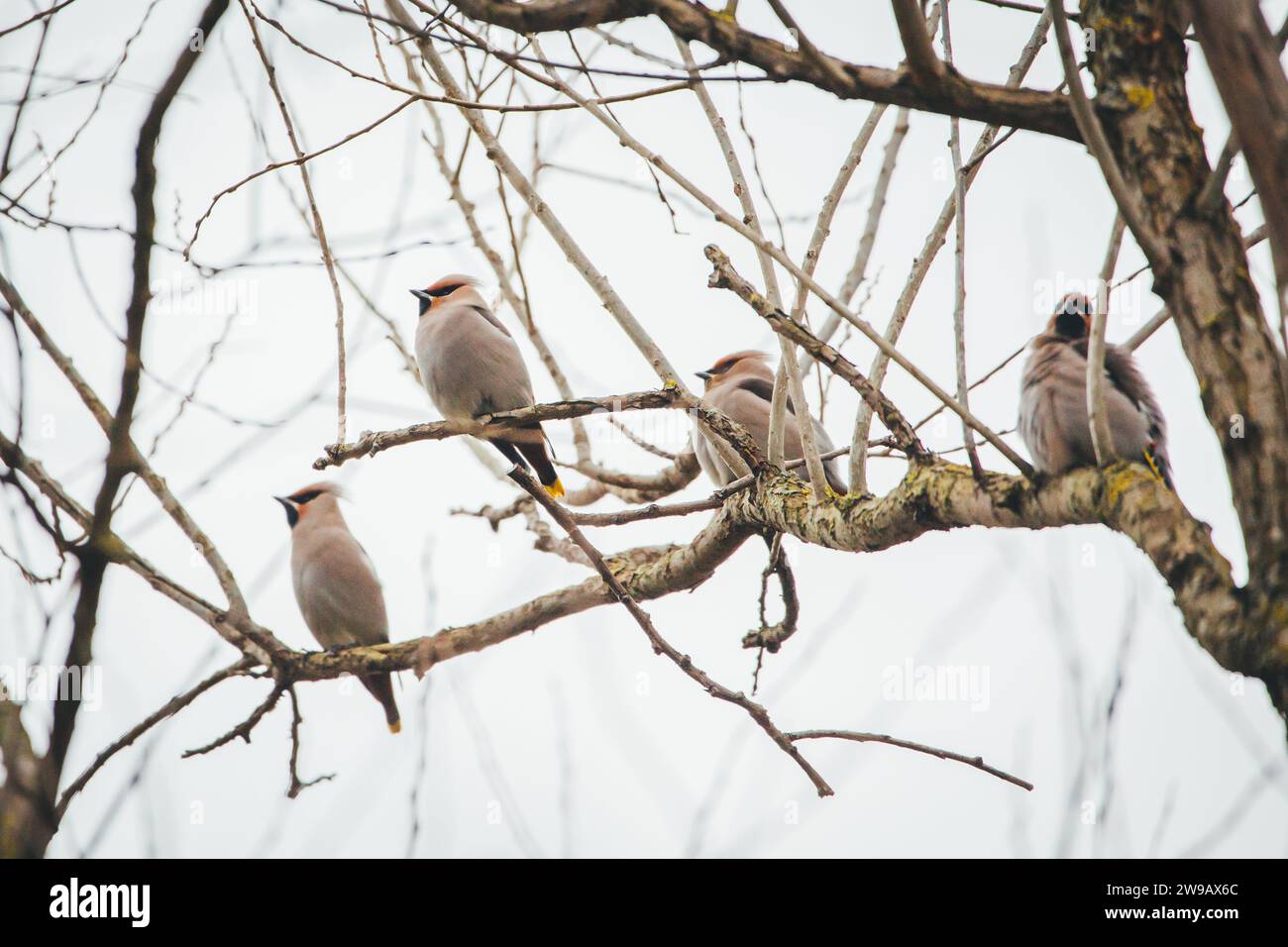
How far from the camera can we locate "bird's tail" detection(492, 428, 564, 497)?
598 centimetres

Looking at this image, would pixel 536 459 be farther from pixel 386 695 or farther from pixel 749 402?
pixel 386 695

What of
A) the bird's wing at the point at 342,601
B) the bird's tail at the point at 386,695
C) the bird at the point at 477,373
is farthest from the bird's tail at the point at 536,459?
the bird's wing at the point at 342,601

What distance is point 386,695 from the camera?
20.6 ft

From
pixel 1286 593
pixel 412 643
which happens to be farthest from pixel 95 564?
pixel 412 643

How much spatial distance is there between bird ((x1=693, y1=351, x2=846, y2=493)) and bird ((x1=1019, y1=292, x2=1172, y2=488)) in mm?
2261

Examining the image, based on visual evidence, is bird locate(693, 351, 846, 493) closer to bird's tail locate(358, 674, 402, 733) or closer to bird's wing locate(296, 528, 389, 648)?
bird's tail locate(358, 674, 402, 733)

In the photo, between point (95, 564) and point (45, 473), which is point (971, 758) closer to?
point (95, 564)

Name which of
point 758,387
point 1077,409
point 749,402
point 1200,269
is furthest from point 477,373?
point 1200,269

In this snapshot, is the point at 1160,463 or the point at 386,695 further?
the point at 386,695

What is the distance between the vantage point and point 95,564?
5.24ft

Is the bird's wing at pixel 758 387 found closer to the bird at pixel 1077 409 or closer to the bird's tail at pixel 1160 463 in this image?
the bird at pixel 1077 409

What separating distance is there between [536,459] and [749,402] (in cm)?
132

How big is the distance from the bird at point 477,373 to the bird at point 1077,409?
119 inches

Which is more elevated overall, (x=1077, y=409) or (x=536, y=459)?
(x=536, y=459)
